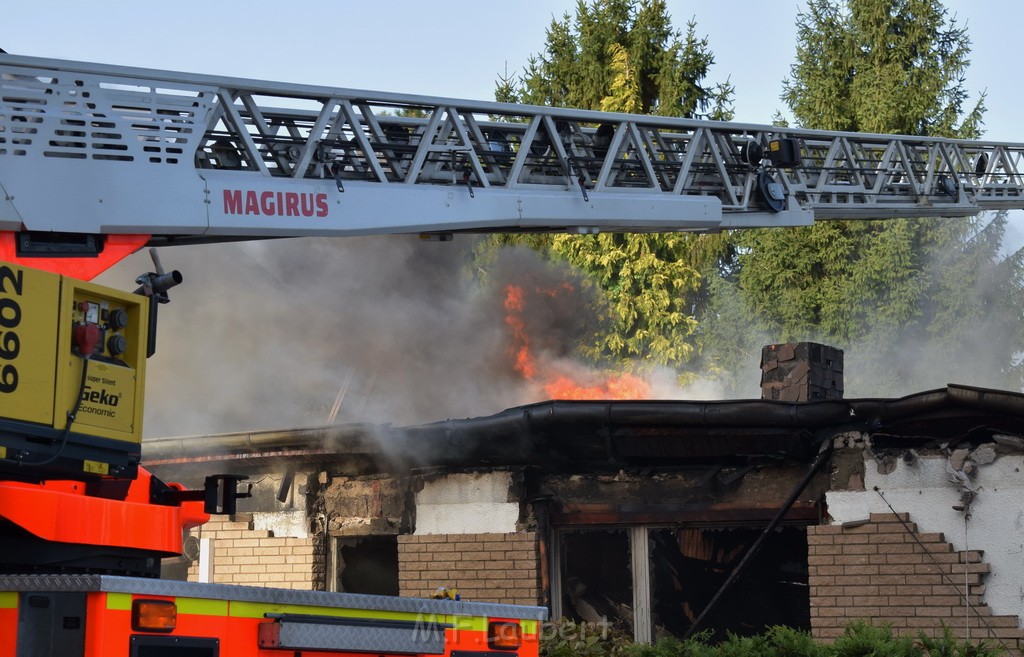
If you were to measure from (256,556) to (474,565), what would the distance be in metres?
2.43

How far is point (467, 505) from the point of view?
40.4 feet

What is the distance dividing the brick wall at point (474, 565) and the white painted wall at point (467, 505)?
8cm

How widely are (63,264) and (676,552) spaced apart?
6.48 metres

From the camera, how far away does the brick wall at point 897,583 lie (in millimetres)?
10023

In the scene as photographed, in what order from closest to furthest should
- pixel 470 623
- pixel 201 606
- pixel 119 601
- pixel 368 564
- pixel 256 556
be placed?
pixel 119 601, pixel 201 606, pixel 470 623, pixel 368 564, pixel 256 556

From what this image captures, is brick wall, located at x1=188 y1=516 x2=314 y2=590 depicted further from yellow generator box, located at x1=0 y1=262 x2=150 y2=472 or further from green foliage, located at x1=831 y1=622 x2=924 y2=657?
yellow generator box, located at x1=0 y1=262 x2=150 y2=472

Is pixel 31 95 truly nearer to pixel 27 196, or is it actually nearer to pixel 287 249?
pixel 27 196

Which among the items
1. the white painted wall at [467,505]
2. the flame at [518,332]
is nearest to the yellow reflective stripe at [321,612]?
the white painted wall at [467,505]

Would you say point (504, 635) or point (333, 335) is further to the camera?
point (333, 335)

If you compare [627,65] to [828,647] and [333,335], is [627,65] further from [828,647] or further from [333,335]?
[828,647]

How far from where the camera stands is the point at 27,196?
22.4ft

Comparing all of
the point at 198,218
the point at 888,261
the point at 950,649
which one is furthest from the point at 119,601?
the point at 888,261

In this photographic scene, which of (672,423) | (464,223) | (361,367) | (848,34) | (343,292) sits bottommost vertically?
(672,423)

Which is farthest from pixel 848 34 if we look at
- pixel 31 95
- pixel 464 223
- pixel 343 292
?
pixel 31 95
